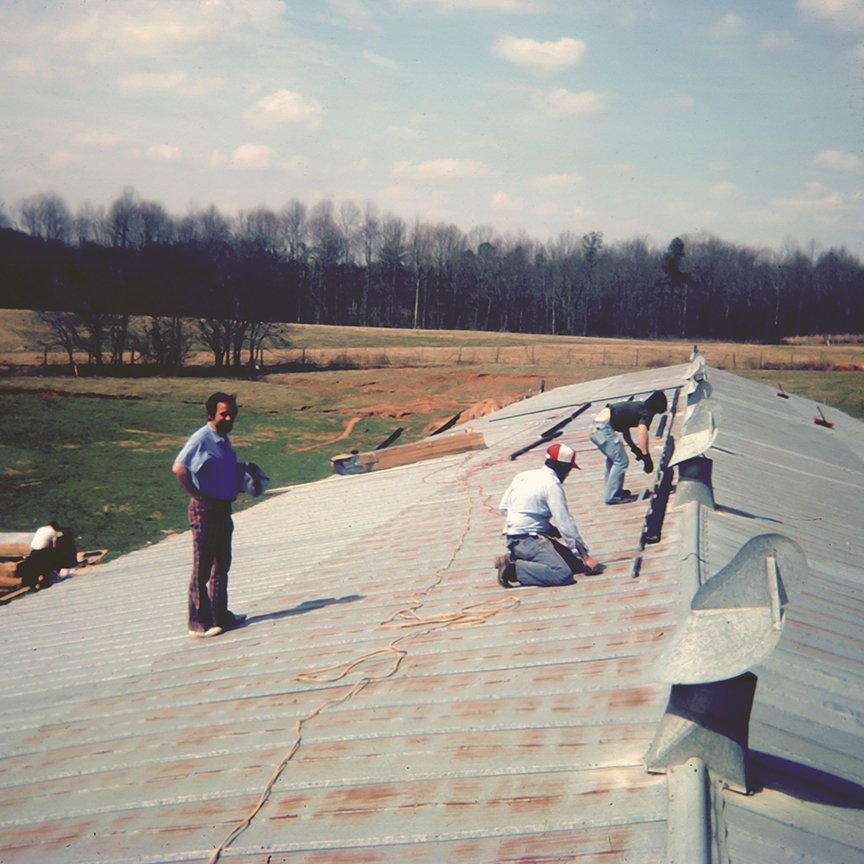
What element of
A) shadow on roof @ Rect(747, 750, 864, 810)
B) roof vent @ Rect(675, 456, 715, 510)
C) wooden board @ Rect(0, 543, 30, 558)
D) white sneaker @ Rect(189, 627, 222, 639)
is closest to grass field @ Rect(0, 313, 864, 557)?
wooden board @ Rect(0, 543, 30, 558)

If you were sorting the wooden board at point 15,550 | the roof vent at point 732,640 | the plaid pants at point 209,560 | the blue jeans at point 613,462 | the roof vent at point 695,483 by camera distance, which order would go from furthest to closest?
1. the wooden board at point 15,550
2. the blue jeans at point 613,462
3. the roof vent at point 695,483
4. the plaid pants at point 209,560
5. the roof vent at point 732,640

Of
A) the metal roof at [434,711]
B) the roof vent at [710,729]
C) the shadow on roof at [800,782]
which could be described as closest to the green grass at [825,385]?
the metal roof at [434,711]

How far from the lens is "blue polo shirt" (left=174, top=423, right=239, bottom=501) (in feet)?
20.7

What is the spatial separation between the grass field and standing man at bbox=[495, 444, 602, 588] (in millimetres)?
11395

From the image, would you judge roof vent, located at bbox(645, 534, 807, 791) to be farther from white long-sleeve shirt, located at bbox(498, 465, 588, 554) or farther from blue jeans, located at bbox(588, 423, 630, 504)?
blue jeans, located at bbox(588, 423, 630, 504)

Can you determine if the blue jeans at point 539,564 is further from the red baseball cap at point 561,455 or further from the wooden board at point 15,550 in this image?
the wooden board at point 15,550

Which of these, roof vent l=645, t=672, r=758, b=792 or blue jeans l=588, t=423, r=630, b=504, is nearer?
roof vent l=645, t=672, r=758, b=792

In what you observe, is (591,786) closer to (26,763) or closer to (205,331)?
(26,763)

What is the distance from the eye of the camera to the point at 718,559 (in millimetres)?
5824

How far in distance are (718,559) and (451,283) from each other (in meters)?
102

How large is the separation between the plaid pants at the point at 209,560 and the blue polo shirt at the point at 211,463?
148mm

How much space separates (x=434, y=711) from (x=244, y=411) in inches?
1381

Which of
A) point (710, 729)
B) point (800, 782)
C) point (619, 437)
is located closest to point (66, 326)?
point (619, 437)

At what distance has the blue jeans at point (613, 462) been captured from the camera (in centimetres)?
888
